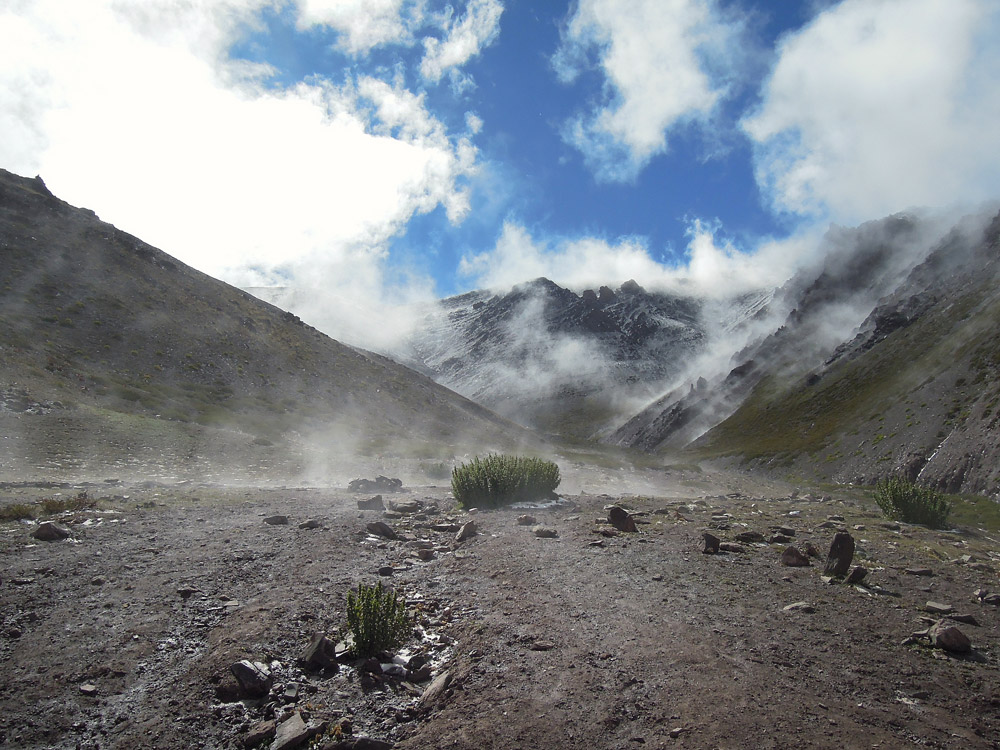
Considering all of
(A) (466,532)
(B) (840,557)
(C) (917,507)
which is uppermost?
(C) (917,507)

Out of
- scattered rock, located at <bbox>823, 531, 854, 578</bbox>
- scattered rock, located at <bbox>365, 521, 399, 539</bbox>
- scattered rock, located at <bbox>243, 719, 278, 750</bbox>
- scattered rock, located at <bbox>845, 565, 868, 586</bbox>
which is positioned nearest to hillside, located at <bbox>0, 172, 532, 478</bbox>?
scattered rock, located at <bbox>365, 521, 399, 539</bbox>

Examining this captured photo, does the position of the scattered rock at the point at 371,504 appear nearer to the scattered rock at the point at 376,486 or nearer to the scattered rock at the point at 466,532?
the scattered rock at the point at 466,532

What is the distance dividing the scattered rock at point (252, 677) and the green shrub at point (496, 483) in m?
13.1

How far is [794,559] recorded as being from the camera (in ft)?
34.5

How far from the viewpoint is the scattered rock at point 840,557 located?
9641mm

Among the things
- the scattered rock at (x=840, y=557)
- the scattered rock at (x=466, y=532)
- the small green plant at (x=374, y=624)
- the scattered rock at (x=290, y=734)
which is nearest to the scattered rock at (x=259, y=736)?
the scattered rock at (x=290, y=734)

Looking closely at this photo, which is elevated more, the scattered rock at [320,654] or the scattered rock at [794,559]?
the scattered rock at [794,559]

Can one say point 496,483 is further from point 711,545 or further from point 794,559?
point 794,559

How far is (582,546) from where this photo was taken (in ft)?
39.3

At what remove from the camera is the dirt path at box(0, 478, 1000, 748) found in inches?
204

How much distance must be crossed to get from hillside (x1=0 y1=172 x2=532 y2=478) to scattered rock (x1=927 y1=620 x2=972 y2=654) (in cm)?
2801

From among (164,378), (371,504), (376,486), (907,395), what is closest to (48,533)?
(371,504)

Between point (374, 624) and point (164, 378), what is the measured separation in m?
48.5

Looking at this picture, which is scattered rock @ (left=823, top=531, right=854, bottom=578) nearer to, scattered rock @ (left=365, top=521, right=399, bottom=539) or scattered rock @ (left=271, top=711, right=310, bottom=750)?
scattered rock @ (left=271, top=711, right=310, bottom=750)
